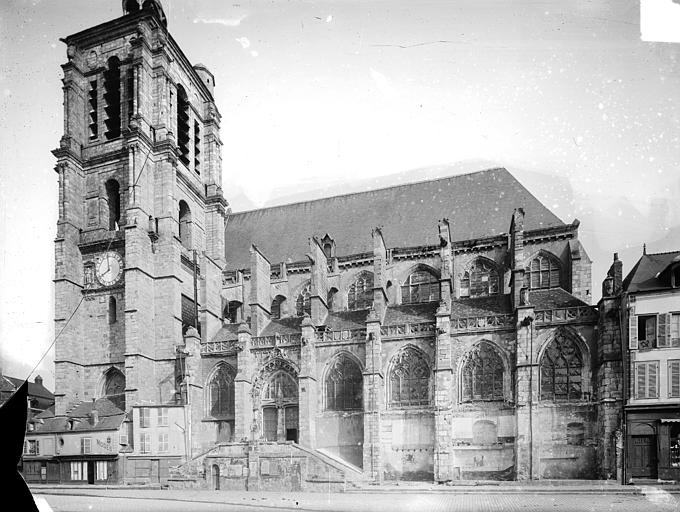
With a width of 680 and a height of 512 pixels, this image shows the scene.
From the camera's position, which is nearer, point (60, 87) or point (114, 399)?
point (114, 399)

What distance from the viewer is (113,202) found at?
28734 millimetres

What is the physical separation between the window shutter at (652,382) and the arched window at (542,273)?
7.39m

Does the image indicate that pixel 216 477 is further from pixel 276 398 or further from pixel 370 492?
pixel 370 492

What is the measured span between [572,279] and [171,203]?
755 inches

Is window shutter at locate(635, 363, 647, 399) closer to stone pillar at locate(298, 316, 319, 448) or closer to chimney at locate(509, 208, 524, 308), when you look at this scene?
chimney at locate(509, 208, 524, 308)

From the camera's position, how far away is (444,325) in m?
22.2

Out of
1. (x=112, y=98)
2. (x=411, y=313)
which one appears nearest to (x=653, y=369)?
(x=411, y=313)

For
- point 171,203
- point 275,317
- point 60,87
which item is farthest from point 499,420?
point 60,87

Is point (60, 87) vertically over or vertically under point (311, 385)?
over

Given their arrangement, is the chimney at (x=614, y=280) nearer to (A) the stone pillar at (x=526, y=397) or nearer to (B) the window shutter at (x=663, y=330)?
(B) the window shutter at (x=663, y=330)

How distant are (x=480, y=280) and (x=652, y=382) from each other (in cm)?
946

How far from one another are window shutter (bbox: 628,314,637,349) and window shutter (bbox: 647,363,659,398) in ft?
2.66

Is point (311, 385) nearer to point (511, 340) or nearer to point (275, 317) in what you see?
point (275, 317)

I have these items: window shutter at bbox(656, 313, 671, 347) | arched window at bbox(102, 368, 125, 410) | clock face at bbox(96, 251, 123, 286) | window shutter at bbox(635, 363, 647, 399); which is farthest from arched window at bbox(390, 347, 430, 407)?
clock face at bbox(96, 251, 123, 286)
